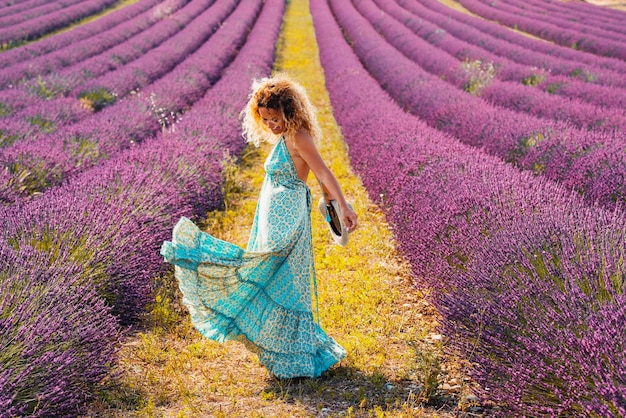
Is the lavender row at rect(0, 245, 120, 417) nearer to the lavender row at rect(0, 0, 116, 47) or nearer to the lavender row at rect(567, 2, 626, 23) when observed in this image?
the lavender row at rect(0, 0, 116, 47)

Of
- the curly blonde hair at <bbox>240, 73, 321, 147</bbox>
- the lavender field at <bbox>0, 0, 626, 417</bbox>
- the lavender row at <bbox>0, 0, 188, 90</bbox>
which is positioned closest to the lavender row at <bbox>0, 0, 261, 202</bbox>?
the lavender field at <bbox>0, 0, 626, 417</bbox>

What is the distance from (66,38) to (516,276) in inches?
638

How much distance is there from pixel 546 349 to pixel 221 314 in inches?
57.7

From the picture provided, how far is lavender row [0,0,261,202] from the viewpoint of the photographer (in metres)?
4.67

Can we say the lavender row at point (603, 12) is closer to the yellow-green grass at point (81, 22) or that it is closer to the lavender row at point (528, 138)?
the lavender row at point (528, 138)

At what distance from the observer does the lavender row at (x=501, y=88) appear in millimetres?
6641

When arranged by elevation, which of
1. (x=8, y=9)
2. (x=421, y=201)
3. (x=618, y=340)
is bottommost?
(x=8, y=9)

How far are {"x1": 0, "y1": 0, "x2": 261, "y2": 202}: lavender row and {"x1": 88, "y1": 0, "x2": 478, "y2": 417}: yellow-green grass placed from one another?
1649 mm

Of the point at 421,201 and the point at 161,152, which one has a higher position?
the point at 421,201

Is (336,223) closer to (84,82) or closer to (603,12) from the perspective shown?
(84,82)

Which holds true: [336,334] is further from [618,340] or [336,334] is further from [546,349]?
[618,340]

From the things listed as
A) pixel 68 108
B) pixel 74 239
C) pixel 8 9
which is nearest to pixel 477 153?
pixel 74 239

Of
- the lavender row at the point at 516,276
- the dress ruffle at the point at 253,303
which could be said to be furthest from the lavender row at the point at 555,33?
the dress ruffle at the point at 253,303

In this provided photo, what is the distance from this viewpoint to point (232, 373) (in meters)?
3.04
